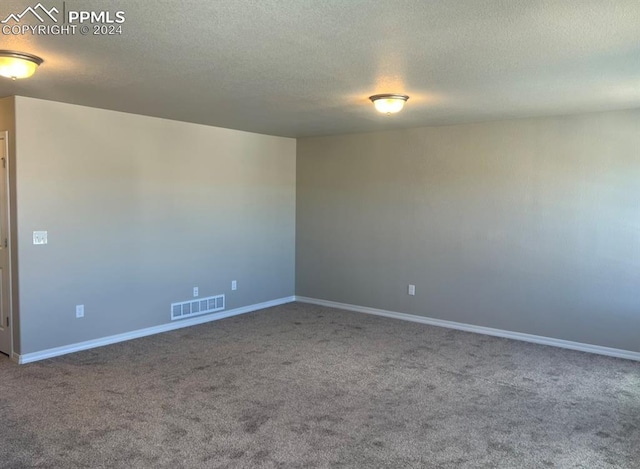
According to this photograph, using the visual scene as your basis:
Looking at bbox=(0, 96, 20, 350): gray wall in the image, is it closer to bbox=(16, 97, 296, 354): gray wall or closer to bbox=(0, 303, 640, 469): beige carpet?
bbox=(16, 97, 296, 354): gray wall

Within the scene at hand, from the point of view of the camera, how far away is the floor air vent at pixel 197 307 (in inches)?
225

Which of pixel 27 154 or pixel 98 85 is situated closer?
pixel 98 85

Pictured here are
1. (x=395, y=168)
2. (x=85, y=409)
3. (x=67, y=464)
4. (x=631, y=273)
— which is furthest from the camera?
(x=395, y=168)

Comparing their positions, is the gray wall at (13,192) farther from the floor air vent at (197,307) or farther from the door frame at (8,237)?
the floor air vent at (197,307)

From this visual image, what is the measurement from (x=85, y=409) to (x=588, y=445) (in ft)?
11.0

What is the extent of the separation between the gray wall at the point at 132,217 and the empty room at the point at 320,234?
0.07 ft

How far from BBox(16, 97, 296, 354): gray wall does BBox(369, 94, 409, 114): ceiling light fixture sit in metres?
2.51

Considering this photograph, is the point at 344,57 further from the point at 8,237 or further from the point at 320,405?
the point at 8,237

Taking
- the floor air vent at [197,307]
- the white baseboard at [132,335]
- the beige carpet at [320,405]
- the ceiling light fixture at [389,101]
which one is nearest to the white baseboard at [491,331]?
the beige carpet at [320,405]

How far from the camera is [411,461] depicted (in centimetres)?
285

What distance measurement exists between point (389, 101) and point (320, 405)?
2492 millimetres

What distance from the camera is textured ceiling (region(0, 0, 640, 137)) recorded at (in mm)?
2281

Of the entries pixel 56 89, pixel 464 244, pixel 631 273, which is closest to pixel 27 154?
pixel 56 89

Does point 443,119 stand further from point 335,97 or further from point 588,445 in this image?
point 588,445
